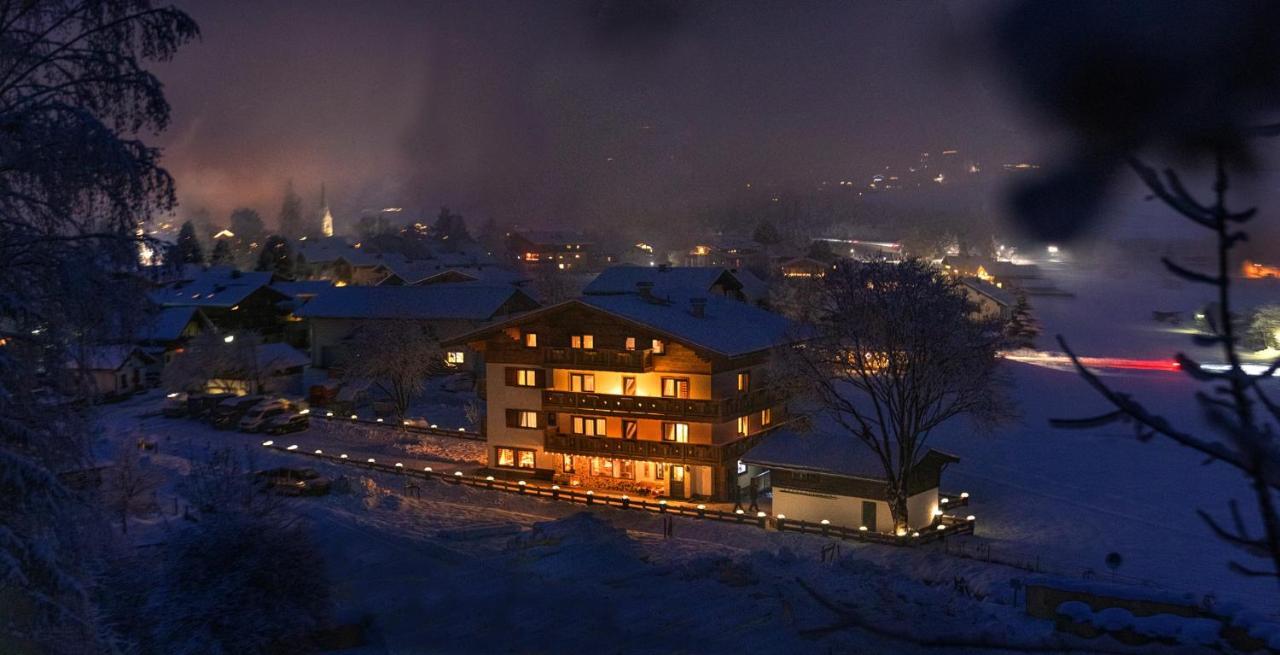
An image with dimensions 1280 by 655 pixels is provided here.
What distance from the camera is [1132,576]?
65.1 feet

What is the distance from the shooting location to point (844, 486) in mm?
25250

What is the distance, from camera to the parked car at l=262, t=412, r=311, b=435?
35344 mm

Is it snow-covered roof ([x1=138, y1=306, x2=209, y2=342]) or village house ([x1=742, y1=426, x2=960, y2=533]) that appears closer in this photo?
village house ([x1=742, y1=426, x2=960, y2=533])

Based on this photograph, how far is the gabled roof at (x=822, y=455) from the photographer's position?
25.1m

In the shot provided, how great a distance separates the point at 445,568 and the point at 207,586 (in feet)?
13.7

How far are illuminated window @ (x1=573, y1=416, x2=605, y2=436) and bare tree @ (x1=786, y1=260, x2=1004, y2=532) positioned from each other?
24.3 ft

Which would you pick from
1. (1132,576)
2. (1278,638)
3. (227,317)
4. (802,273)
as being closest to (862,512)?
(1132,576)

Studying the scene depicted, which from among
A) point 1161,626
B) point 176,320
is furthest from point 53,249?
point 176,320

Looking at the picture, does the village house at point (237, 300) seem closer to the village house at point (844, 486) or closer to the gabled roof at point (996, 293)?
the village house at point (844, 486)

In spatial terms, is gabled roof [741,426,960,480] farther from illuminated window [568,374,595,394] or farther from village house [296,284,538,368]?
village house [296,284,538,368]

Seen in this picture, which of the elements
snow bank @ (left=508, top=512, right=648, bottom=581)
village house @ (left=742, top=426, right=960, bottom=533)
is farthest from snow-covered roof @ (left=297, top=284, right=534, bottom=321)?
snow bank @ (left=508, top=512, right=648, bottom=581)

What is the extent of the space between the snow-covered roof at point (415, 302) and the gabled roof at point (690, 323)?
16.7 metres

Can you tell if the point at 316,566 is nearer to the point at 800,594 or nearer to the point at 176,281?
the point at 176,281

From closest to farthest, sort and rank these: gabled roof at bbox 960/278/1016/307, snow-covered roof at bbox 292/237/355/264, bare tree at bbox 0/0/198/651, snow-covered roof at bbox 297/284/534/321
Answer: bare tree at bbox 0/0/198/651 < gabled roof at bbox 960/278/1016/307 < snow-covered roof at bbox 297/284/534/321 < snow-covered roof at bbox 292/237/355/264
